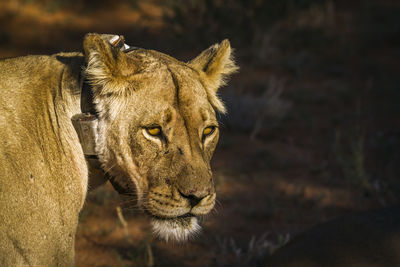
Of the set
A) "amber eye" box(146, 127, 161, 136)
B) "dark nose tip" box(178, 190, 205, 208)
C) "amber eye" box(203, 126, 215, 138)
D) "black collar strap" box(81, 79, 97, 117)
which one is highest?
A: "black collar strap" box(81, 79, 97, 117)

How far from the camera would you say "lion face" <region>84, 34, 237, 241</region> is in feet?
8.11

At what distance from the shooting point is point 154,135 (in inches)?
98.2

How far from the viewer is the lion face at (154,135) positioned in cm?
247

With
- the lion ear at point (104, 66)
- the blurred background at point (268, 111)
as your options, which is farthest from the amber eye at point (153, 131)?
the blurred background at point (268, 111)

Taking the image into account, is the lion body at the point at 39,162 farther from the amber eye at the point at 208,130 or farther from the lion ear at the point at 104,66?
the amber eye at the point at 208,130

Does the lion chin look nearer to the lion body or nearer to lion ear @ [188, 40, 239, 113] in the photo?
the lion body

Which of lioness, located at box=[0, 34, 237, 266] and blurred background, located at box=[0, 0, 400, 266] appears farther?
blurred background, located at box=[0, 0, 400, 266]

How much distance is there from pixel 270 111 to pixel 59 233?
5.85 m

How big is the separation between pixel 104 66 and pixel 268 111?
5705 millimetres

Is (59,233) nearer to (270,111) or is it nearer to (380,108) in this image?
(270,111)

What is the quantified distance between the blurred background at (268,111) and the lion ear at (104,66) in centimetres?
70

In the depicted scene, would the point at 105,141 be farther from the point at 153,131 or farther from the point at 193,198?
the point at 193,198

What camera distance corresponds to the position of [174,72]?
2643 millimetres

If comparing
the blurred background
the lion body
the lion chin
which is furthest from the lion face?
the blurred background
